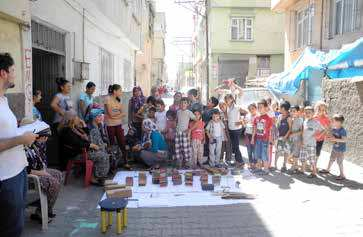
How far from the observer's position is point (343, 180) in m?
7.41

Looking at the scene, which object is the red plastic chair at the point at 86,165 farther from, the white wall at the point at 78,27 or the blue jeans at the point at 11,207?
the blue jeans at the point at 11,207

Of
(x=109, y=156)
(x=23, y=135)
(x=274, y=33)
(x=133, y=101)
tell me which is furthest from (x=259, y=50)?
(x=23, y=135)

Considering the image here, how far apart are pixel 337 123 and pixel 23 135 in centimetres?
599

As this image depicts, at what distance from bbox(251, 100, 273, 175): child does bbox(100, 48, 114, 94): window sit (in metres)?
5.80

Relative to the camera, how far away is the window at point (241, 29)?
27609mm

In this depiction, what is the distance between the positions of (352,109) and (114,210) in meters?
6.30

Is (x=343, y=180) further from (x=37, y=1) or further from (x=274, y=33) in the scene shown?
(x=274, y=33)

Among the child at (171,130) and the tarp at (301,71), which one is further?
the tarp at (301,71)

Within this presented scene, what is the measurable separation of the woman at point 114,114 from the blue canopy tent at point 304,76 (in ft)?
17.5

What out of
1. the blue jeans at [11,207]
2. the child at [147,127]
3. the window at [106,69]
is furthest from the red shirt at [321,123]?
the window at [106,69]

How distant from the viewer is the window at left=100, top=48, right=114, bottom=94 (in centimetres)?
1255

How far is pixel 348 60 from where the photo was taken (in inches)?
346

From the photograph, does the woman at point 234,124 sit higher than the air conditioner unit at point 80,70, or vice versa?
the air conditioner unit at point 80,70

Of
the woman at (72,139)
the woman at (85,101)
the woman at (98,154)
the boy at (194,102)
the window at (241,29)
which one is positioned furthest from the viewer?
the window at (241,29)
